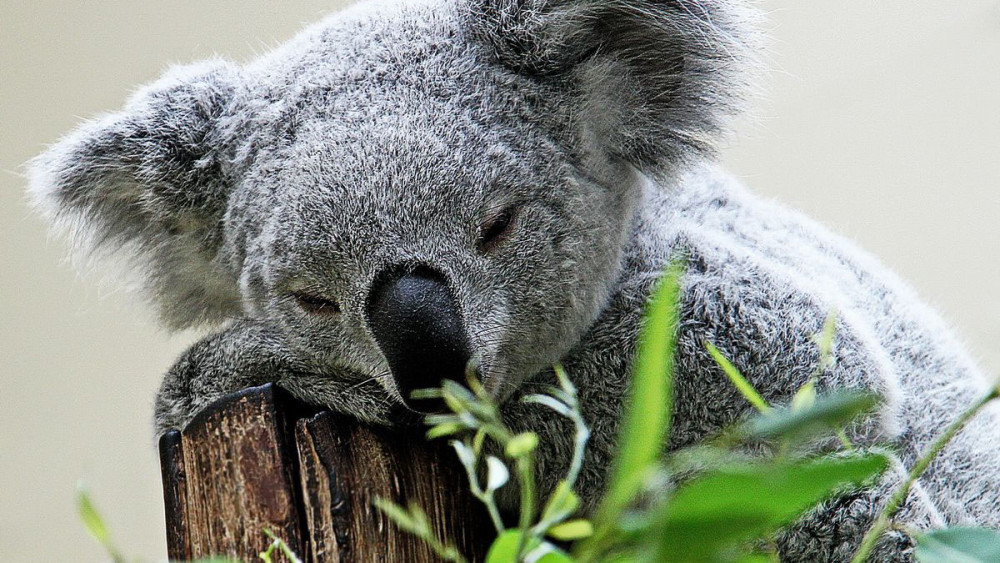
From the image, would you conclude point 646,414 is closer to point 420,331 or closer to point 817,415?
point 817,415

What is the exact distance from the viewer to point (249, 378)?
3.94 feet

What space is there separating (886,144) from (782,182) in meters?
0.32

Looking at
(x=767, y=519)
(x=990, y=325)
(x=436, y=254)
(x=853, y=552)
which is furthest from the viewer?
(x=990, y=325)

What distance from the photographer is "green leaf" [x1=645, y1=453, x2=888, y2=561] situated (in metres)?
0.32

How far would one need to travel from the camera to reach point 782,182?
317 centimetres

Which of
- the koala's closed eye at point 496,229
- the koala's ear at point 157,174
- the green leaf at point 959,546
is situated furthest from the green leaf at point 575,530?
the koala's ear at point 157,174

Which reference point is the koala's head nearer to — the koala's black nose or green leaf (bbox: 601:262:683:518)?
the koala's black nose

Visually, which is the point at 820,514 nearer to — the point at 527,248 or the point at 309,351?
the point at 527,248

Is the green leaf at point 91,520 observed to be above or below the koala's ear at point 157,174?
below

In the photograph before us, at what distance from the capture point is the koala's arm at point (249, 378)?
1.12 meters

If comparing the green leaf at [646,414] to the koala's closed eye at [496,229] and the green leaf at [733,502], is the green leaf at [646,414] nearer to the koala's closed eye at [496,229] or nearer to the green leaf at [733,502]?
the green leaf at [733,502]

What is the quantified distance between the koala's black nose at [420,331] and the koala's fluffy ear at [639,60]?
1.15ft

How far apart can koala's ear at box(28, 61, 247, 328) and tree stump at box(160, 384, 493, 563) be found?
304 mm

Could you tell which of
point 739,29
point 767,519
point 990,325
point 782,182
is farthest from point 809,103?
point 767,519
